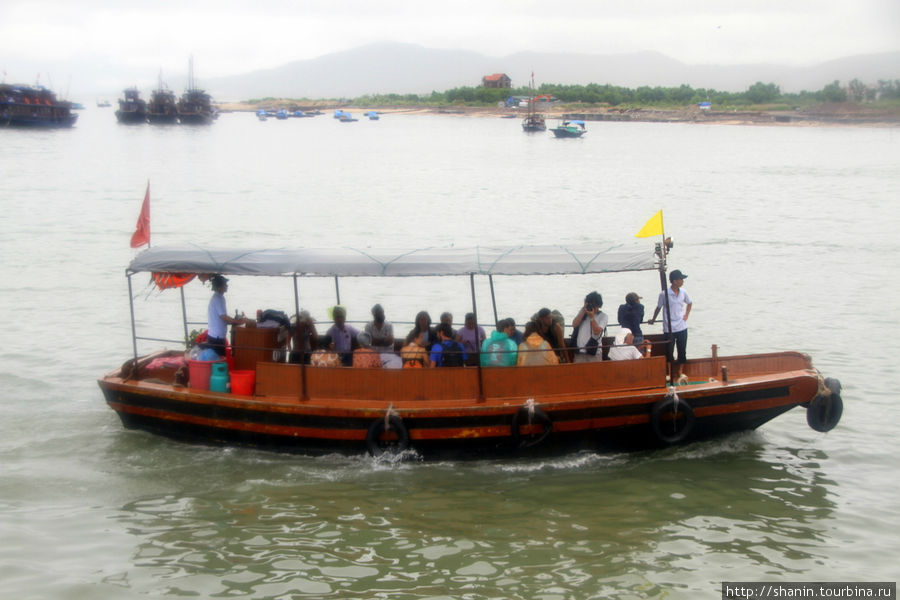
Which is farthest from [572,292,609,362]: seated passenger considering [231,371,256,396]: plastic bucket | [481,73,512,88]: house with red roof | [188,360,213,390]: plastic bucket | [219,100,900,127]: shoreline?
[481,73,512,88]: house with red roof

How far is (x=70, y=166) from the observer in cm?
5131

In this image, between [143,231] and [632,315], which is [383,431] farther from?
[143,231]

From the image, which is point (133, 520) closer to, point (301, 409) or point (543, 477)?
point (301, 409)

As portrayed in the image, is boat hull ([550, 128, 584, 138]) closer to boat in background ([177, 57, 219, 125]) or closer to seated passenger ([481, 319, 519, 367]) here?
boat in background ([177, 57, 219, 125])

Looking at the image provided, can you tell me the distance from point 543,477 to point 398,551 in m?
2.04

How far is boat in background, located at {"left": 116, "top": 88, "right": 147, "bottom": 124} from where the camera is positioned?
337ft

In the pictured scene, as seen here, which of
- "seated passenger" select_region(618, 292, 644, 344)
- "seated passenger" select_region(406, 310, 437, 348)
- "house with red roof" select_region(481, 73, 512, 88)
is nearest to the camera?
"seated passenger" select_region(406, 310, 437, 348)

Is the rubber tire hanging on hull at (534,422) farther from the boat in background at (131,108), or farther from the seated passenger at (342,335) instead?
the boat in background at (131,108)

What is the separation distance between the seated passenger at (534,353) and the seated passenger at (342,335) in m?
1.97

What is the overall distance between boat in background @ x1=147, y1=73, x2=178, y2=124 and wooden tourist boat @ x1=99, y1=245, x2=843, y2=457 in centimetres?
9790

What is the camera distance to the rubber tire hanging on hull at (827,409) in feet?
32.7

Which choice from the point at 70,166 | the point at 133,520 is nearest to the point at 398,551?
the point at 133,520

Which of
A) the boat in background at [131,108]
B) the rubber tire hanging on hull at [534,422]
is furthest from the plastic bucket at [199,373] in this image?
the boat in background at [131,108]

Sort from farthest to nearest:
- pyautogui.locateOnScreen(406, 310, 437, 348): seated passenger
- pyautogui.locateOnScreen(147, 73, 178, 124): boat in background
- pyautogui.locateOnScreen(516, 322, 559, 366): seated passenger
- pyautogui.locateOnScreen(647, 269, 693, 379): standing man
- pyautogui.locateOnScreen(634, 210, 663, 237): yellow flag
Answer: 1. pyautogui.locateOnScreen(147, 73, 178, 124): boat in background
2. pyautogui.locateOnScreen(647, 269, 693, 379): standing man
3. pyautogui.locateOnScreen(406, 310, 437, 348): seated passenger
4. pyautogui.locateOnScreen(516, 322, 559, 366): seated passenger
5. pyautogui.locateOnScreen(634, 210, 663, 237): yellow flag
